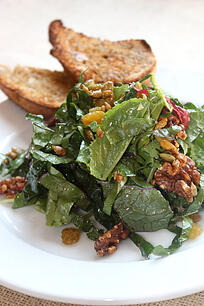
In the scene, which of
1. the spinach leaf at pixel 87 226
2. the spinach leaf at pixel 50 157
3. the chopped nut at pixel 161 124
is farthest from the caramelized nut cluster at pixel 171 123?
the spinach leaf at pixel 87 226

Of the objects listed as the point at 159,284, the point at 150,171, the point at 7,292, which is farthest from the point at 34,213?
the point at 159,284

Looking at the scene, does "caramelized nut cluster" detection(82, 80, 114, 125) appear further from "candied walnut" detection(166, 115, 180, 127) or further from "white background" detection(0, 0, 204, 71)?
"white background" detection(0, 0, 204, 71)

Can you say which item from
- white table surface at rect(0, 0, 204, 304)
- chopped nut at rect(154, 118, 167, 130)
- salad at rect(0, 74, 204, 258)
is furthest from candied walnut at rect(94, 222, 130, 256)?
white table surface at rect(0, 0, 204, 304)

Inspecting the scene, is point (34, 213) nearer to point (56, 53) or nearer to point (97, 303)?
point (97, 303)

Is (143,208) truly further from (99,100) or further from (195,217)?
(99,100)

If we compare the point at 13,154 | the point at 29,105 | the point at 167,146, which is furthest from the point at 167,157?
the point at 29,105
